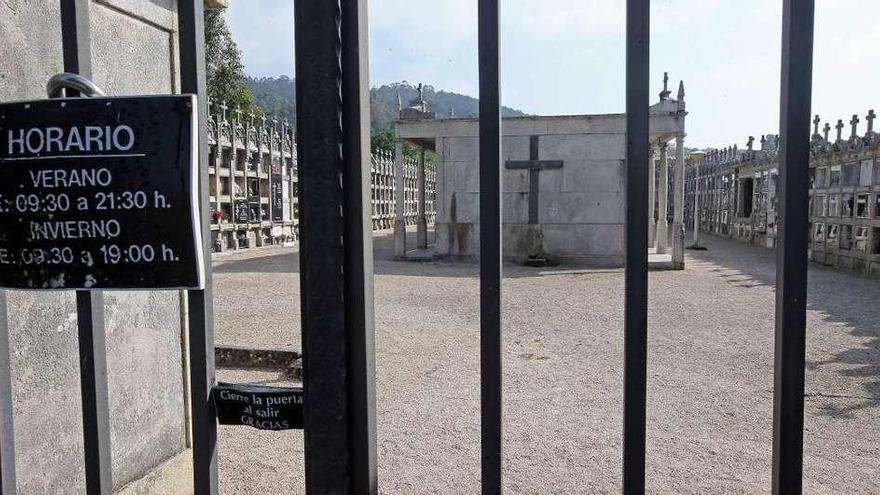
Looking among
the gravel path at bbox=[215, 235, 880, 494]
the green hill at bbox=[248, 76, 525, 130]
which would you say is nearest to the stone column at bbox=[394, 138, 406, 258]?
the gravel path at bbox=[215, 235, 880, 494]

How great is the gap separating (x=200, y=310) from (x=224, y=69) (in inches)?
1141

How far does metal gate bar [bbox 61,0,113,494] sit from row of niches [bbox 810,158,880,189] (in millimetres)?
13197

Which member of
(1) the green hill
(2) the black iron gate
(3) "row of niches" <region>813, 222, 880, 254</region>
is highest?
(1) the green hill

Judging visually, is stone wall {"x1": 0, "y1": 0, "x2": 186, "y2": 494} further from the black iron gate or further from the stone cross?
the stone cross

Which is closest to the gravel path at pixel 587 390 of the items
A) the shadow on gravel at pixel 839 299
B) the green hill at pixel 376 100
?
the shadow on gravel at pixel 839 299

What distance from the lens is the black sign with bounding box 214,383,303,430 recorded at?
4.08 feet

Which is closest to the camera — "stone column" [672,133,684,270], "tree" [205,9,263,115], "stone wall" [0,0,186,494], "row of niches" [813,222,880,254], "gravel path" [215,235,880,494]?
"stone wall" [0,0,186,494]

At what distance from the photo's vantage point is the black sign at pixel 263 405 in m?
Result: 1.24

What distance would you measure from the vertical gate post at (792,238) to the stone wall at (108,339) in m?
1.94

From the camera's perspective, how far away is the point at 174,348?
2479 mm

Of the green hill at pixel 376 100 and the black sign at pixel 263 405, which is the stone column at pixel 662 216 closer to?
the black sign at pixel 263 405

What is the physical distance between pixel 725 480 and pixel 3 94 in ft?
11.5

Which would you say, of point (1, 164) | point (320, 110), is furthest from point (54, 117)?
point (320, 110)

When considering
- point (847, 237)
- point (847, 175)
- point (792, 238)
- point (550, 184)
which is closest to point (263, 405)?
point (792, 238)
